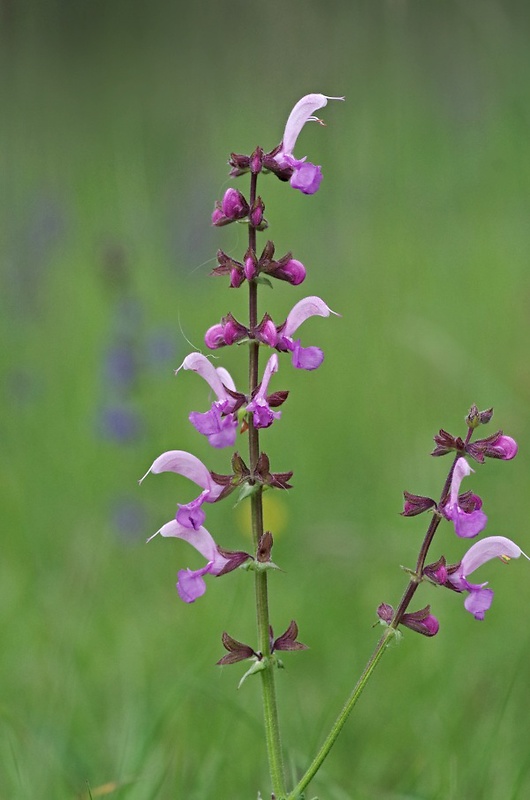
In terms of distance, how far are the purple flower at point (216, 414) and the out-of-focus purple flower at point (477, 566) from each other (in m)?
0.38

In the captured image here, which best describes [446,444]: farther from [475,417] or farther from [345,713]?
[345,713]

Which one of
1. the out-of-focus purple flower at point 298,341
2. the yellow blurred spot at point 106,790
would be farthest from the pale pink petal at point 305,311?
the yellow blurred spot at point 106,790

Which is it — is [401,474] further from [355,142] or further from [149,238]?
[149,238]

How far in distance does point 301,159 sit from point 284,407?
3555 mm

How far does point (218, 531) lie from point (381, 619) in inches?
98.2

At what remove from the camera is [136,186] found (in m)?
3.80

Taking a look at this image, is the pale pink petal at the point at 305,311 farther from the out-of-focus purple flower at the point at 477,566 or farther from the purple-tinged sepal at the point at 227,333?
the out-of-focus purple flower at the point at 477,566

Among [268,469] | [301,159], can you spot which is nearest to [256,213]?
[301,159]

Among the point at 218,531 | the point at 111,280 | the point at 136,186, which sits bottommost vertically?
the point at 218,531

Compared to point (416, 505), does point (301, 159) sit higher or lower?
higher

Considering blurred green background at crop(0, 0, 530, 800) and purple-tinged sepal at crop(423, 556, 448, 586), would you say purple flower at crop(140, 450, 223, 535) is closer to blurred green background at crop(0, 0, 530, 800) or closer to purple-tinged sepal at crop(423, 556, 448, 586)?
purple-tinged sepal at crop(423, 556, 448, 586)

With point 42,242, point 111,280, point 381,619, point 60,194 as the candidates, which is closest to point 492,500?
point 111,280

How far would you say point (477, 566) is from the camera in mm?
1589

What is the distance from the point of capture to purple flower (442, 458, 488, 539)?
1458 mm
